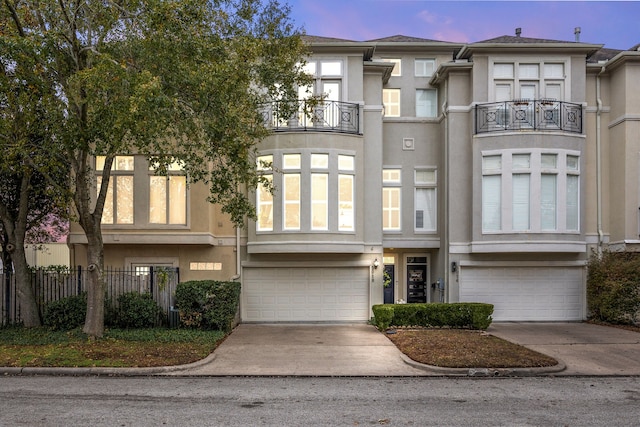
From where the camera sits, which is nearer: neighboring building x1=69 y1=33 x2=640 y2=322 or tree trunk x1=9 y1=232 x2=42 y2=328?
tree trunk x1=9 y1=232 x2=42 y2=328

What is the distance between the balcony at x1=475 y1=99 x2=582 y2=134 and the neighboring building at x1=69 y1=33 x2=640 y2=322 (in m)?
0.04

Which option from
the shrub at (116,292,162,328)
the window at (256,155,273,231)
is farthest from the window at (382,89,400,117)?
the shrub at (116,292,162,328)

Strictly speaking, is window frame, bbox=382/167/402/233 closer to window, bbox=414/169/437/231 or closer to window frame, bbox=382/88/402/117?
window, bbox=414/169/437/231

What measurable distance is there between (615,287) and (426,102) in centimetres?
867

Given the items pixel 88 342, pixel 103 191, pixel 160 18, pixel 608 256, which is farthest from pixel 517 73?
pixel 88 342

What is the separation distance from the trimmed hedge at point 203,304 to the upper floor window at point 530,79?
1079 centimetres

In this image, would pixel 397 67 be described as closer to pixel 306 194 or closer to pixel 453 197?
pixel 453 197

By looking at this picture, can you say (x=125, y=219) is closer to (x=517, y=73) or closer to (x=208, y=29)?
(x=208, y=29)

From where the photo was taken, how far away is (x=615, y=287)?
16922mm

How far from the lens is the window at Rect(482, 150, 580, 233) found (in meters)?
17.3

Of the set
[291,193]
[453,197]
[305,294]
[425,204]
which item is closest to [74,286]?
[291,193]

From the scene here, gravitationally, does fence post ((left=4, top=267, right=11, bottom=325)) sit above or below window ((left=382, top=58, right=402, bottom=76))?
below

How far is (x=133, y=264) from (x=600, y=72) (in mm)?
16592

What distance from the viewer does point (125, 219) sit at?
676 inches
